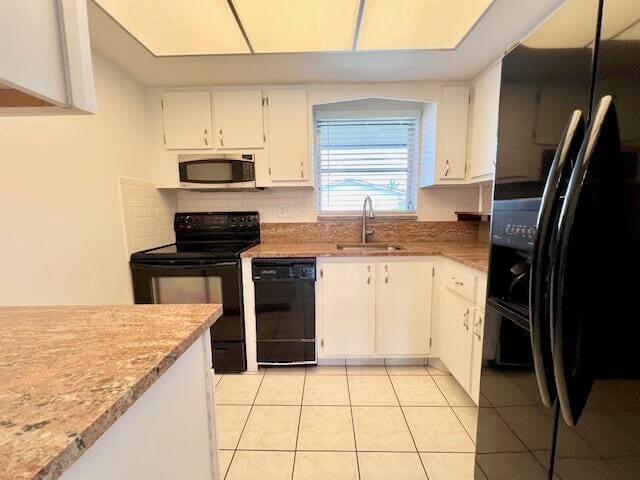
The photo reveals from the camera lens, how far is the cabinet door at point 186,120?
2.38 m

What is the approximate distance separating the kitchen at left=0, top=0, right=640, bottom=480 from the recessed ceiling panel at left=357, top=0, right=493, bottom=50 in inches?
0.7

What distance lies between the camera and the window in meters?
2.73

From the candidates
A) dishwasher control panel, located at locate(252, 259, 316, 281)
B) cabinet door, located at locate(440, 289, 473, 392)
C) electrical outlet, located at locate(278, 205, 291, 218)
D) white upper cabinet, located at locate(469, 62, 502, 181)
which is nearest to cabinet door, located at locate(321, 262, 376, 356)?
dishwasher control panel, located at locate(252, 259, 316, 281)

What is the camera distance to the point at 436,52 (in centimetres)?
189

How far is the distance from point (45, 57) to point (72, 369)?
59cm

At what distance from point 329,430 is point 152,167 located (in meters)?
2.35

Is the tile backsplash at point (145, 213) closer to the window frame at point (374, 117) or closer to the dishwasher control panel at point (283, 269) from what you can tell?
the dishwasher control panel at point (283, 269)

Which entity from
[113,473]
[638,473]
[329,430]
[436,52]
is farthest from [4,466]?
[436,52]

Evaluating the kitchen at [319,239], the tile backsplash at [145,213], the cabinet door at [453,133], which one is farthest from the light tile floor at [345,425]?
the cabinet door at [453,133]

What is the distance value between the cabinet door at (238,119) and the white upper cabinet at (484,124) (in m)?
1.68

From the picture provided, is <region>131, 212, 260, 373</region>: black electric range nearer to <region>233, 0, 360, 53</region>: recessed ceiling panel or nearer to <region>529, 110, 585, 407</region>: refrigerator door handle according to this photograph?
<region>233, 0, 360, 53</region>: recessed ceiling panel

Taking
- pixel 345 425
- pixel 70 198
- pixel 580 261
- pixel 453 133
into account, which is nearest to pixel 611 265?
pixel 580 261

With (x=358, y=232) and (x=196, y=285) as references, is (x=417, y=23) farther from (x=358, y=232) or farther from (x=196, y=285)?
(x=196, y=285)

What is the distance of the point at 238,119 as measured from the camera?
2.39 m
